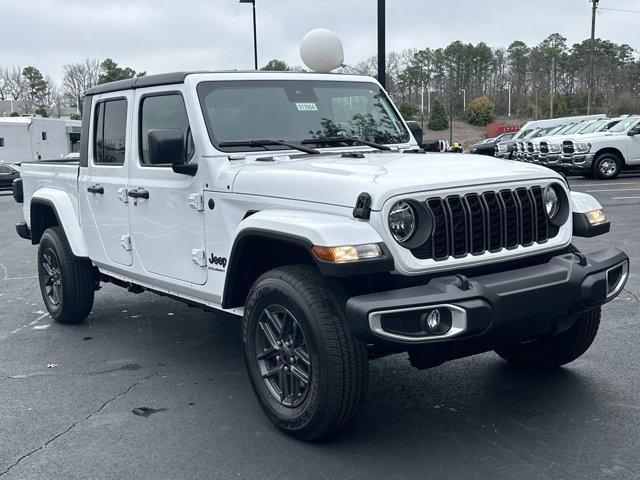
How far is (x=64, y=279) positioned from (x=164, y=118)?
6.79ft

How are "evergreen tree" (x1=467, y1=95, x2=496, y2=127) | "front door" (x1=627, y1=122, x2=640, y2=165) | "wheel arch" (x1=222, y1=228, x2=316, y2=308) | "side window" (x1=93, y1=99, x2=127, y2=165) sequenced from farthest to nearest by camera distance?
"evergreen tree" (x1=467, y1=95, x2=496, y2=127) → "front door" (x1=627, y1=122, x2=640, y2=165) → "side window" (x1=93, y1=99, x2=127, y2=165) → "wheel arch" (x1=222, y1=228, x2=316, y2=308)

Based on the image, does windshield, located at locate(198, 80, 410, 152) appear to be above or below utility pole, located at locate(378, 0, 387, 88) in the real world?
below

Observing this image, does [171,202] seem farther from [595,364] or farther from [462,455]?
[595,364]

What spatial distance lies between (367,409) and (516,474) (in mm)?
1119

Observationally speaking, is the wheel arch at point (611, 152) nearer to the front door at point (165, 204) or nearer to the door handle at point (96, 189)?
the door handle at point (96, 189)

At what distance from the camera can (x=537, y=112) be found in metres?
80.0

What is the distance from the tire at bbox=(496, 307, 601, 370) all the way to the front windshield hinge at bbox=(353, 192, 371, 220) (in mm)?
1721

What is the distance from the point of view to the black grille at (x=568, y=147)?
21.4 metres

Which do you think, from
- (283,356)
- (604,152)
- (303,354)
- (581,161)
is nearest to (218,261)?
(283,356)

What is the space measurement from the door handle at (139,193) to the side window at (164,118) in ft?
0.65

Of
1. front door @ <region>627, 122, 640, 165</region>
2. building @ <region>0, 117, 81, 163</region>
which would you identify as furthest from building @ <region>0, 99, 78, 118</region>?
front door @ <region>627, 122, 640, 165</region>

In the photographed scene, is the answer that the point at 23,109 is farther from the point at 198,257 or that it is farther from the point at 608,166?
the point at 198,257

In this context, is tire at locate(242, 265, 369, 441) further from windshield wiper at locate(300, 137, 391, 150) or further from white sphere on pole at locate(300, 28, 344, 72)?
white sphere on pole at locate(300, 28, 344, 72)

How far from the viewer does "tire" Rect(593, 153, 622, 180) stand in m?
21.4
